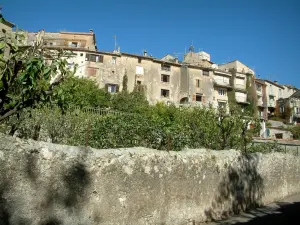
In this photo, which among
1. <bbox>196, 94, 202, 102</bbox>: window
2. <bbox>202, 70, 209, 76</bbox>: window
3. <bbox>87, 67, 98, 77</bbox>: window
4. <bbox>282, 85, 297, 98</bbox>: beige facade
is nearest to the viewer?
<bbox>87, 67, 98, 77</bbox>: window

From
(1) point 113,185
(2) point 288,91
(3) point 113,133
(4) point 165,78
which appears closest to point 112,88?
(4) point 165,78

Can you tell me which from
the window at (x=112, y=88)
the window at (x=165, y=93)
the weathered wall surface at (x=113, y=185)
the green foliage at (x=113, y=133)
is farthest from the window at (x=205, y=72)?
the weathered wall surface at (x=113, y=185)

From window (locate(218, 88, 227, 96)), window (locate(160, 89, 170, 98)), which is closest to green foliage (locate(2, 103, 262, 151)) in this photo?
window (locate(160, 89, 170, 98))

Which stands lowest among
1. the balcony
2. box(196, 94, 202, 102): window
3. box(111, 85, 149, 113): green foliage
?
box(111, 85, 149, 113): green foliage

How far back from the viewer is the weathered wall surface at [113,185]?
417 cm

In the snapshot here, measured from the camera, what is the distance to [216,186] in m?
8.23

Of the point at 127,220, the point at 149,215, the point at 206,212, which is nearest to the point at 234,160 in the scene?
the point at 206,212

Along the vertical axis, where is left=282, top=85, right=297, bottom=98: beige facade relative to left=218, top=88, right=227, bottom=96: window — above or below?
above

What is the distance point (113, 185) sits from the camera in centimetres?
538

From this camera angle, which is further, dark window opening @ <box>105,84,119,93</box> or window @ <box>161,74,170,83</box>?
window @ <box>161,74,170,83</box>

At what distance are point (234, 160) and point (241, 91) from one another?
61135 millimetres

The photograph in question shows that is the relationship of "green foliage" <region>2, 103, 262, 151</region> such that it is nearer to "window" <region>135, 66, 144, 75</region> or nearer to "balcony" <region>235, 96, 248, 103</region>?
"window" <region>135, 66, 144, 75</region>

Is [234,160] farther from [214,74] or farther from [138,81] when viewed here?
[214,74]

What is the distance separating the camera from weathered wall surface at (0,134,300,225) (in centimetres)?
417
